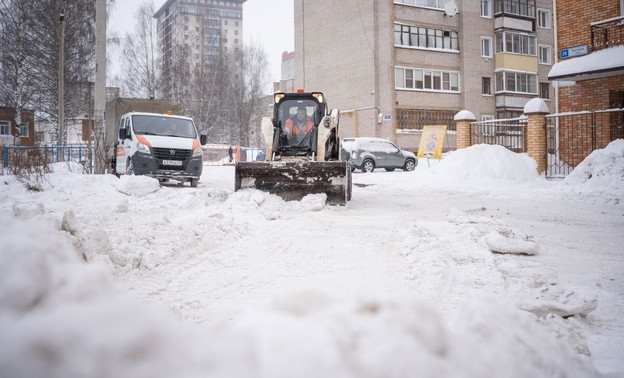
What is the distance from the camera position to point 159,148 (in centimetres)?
1372

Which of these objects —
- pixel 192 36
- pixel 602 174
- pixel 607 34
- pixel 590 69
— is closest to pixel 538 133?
pixel 590 69

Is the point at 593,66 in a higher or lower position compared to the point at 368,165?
higher

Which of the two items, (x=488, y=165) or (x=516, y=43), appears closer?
(x=488, y=165)

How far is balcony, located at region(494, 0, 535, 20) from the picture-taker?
3822cm

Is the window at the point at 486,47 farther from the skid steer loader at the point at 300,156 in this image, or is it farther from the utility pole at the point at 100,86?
the utility pole at the point at 100,86

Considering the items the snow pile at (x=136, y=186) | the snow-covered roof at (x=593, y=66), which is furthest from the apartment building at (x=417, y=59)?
the snow pile at (x=136, y=186)

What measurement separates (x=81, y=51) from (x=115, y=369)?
3346 cm

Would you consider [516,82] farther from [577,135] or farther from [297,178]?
[297,178]

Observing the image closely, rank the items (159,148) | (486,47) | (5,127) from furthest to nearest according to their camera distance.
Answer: (5,127)
(486,47)
(159,148)

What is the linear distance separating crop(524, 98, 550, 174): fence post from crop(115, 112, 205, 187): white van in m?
11.0

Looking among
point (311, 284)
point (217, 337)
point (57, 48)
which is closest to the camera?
point (217, 337)

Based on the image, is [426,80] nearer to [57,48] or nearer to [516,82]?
[516,82]

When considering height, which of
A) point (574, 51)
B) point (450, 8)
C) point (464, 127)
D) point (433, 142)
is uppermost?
point (450, 8)

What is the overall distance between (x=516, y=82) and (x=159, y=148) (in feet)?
111
